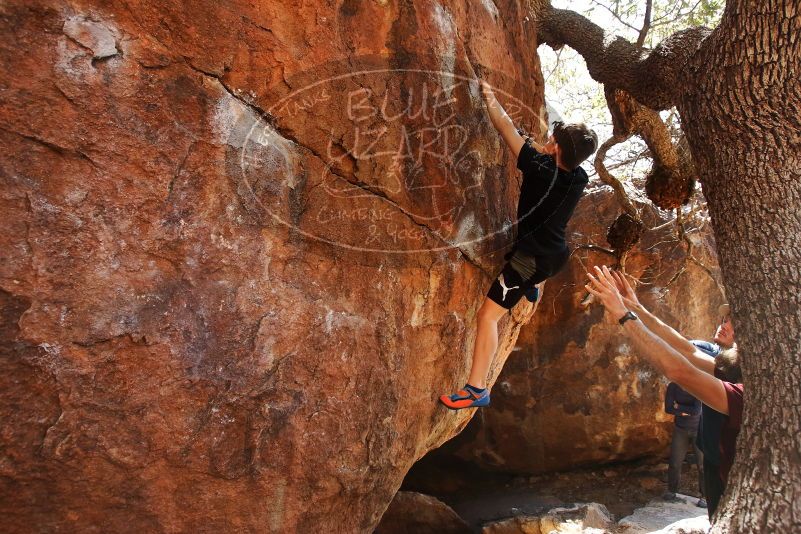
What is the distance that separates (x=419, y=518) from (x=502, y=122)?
4065 mm

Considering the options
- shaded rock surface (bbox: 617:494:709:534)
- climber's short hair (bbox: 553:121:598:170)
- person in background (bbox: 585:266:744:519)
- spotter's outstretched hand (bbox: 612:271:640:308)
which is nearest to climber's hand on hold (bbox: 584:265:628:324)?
person in background (bbox: 585:266:744:519)

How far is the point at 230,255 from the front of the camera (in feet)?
8.96

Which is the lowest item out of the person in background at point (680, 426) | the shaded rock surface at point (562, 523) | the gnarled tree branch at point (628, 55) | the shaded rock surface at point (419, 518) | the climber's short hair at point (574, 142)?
the shaded rock surface at point (419, 518)

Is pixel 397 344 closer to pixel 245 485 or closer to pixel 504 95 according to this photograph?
pixel 245 485

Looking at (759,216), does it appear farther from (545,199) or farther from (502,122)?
(502,122)

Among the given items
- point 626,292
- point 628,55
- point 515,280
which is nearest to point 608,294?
point 626,292

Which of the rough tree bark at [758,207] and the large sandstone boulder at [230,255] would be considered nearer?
the large sandstone boulder at [230,255]

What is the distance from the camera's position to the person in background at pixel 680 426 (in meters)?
5.65

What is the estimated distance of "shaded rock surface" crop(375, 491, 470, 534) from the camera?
5.81m

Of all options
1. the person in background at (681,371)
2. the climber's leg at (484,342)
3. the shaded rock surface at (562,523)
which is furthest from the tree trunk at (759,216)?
the shaded rock surface at (562,523)

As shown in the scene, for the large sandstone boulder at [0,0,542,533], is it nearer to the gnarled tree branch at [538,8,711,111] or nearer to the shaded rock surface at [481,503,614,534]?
the gnarled tree branch at [538,8,711,111]

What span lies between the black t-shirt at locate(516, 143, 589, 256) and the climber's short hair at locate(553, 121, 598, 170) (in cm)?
8

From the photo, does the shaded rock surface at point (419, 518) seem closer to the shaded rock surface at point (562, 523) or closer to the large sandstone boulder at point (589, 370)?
the shaded rock surface at point (562, 523)

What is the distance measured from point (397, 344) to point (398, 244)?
553 mm
